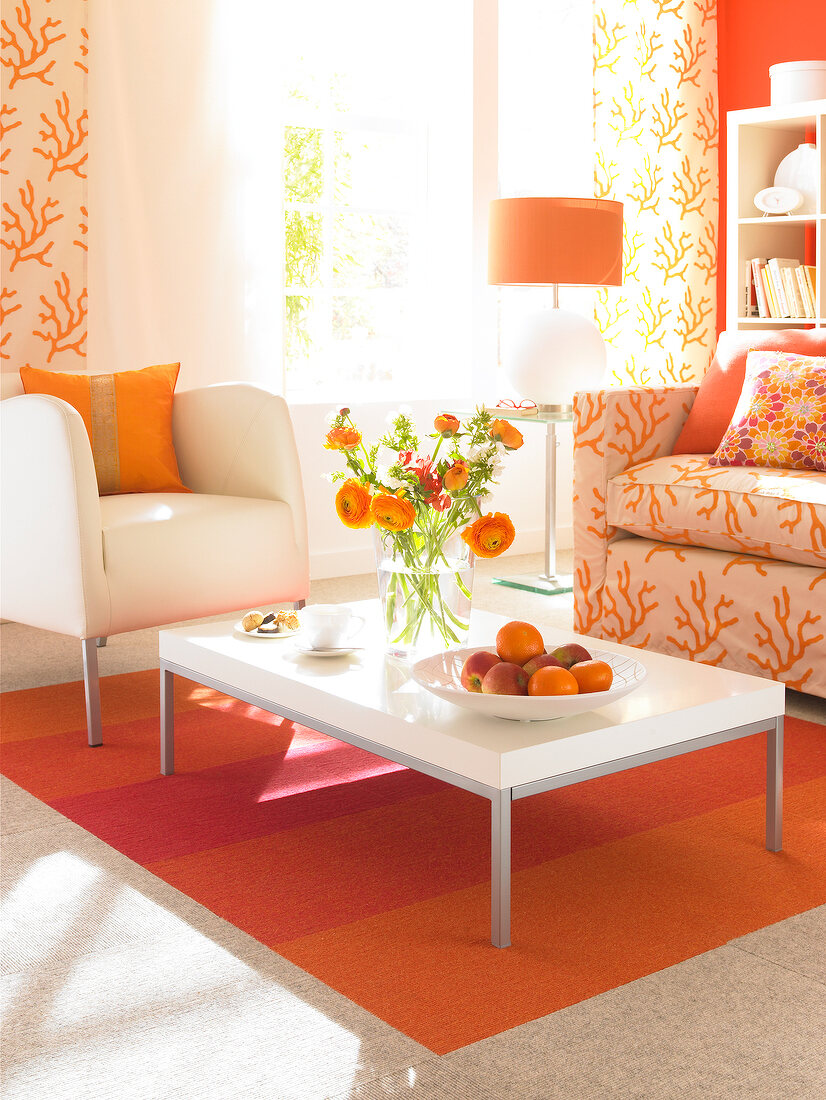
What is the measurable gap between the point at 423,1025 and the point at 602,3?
4723mm

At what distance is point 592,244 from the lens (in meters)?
4.07

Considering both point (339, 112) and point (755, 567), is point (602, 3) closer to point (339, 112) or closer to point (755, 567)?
point (339, 112)

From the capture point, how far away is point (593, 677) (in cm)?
178

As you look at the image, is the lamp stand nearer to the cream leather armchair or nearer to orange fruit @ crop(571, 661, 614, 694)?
the cream leather armchair

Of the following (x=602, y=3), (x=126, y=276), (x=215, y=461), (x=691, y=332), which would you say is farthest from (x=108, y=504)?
(x=602, y=3)

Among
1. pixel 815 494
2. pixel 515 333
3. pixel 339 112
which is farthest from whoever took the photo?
pixel 339 112

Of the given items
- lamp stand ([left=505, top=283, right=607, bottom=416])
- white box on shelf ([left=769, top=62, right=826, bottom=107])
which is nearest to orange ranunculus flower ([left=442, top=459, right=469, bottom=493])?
lamp stand ([left=505, top=283, right=607, bottom=416])

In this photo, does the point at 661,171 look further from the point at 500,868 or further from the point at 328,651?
the point at 500,868

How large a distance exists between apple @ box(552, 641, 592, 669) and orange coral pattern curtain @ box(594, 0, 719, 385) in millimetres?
3652

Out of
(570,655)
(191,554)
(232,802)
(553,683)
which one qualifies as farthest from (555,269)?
(553,683)

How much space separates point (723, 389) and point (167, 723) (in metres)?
1.83

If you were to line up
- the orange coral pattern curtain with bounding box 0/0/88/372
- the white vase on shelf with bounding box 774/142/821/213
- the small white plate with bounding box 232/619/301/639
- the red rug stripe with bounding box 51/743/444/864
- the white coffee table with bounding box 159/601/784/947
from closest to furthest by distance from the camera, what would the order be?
1. the white coffee table with bounding box 159/601/784/947
2. the red rug stripe with bounding box 51/743/444/864
3. the small white plate with bounding box 232/619/301/639
4. the orange coral pattern curtain with bounding box 0/0/88/372
5. the white vase on shelf with bounding box 774/142/821/213

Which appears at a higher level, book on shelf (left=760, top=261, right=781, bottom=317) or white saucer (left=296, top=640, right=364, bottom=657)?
book on shelf (left=760, top=261, right=781, bottom=317)

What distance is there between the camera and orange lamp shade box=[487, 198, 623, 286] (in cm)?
402
